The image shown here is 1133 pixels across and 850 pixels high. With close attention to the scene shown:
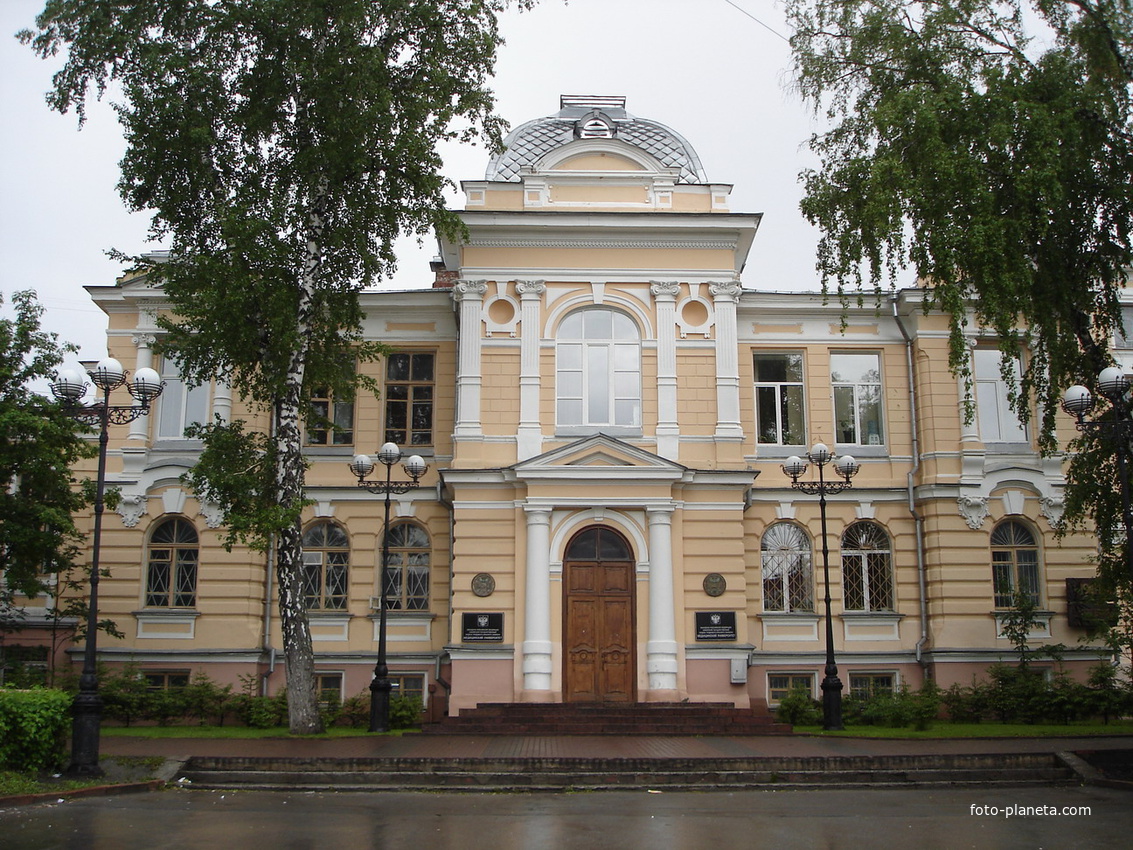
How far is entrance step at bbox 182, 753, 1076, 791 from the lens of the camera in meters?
13.7

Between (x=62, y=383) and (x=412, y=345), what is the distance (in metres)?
10.2

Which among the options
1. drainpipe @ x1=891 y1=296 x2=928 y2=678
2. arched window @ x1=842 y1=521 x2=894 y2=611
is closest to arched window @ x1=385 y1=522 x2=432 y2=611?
arched window @ x1=842 y1=521 x2=894 y2=611

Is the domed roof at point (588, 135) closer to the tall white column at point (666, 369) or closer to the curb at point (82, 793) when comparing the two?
the tall white column at point (666, 369)

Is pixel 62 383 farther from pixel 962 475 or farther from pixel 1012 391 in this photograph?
pixel 962 475

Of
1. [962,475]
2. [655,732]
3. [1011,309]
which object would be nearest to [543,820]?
[655,732]

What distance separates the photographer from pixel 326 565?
2303 centimetres

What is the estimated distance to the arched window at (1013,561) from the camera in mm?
22891

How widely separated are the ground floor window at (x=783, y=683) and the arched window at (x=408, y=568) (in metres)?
7.55

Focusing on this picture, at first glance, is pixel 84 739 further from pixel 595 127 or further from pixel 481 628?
pixel 595 127

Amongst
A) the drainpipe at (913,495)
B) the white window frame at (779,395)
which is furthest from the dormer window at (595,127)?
the drainpipe at (913,495)

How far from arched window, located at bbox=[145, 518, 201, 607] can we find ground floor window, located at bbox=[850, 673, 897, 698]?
1406 cm

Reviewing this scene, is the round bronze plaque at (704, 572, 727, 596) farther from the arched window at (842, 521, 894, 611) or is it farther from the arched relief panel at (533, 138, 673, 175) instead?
the arched relief panel at (533, 138, 673, 175)

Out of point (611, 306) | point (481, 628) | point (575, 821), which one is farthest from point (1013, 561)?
point (575, 821)

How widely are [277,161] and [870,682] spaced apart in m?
15.9
